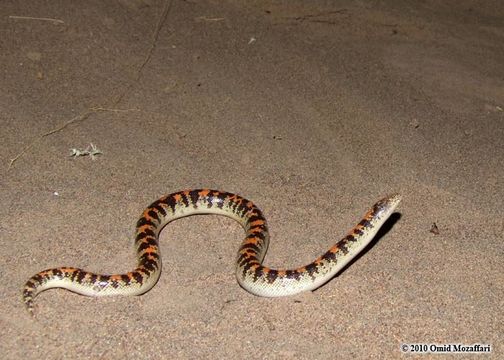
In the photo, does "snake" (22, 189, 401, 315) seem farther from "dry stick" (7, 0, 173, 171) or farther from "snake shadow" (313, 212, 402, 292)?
"dry stick" (7, 0, 173, 171)

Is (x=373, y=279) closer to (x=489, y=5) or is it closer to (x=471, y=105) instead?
(x=471, y=105)

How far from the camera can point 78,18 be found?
11.8 m

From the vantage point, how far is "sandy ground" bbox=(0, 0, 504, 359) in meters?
6.75

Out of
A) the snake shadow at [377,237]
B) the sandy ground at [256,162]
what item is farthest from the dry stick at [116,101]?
the snake shadow at [377,237]

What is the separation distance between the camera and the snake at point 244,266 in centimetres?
687

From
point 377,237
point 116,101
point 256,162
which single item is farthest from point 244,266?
point 116,101

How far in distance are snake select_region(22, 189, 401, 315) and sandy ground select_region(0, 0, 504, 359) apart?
174 mm

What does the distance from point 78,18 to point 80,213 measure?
5212 millimetres

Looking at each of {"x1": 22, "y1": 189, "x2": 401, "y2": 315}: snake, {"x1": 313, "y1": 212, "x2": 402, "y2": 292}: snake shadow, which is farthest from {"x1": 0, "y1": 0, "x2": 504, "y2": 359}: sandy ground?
{"x1": 22, "y1": 189, "x2": 401, "y2": 315}: snake

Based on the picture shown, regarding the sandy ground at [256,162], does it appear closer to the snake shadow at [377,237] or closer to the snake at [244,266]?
the snake shadow at [377,237]

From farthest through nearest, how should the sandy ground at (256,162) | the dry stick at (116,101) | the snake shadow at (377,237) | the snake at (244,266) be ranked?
the dry stick at (116,101)
the snake shadow at (377,237)
the snake at (244,266)
the sandy ground at (256,162)

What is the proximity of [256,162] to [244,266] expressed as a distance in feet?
8.82

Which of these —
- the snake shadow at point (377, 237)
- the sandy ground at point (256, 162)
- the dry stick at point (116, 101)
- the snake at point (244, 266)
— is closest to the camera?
the sandy ground at point (256, 162)

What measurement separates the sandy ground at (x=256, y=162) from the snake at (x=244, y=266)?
0.17 m
